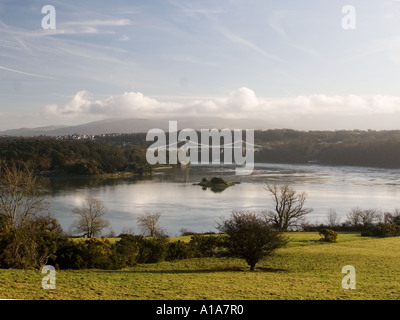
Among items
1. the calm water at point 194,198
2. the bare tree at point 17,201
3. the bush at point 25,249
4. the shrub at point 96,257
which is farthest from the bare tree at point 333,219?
the bush at point 25,249

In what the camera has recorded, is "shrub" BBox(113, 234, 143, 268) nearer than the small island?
Yes

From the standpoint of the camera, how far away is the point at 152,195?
32906mm

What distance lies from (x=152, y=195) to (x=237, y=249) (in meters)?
23.2

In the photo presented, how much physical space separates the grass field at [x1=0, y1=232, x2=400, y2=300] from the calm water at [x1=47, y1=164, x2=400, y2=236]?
927 centimetres

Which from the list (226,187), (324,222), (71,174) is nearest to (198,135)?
(71,174)

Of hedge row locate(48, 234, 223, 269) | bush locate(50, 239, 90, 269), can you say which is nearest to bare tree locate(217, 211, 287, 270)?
hedge row locate(48, 234, 223, 269)

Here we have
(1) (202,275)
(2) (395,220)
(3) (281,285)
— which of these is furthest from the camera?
(2) (395,220)

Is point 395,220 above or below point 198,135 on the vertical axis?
below

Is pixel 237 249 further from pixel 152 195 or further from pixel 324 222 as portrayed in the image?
pixel 152 195

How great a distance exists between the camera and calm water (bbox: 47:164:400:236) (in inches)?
930

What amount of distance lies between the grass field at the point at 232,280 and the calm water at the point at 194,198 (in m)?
9.27

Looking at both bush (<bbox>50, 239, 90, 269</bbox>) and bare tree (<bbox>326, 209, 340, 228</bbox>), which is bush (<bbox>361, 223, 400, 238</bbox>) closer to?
bare tree (<bbox>326, 209, 340, 228</bbox>)

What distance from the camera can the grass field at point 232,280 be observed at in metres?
6.13

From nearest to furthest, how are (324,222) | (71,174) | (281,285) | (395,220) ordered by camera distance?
1. (281,285)
2. (395,220)
3. (324,222)
4. (71,174)
